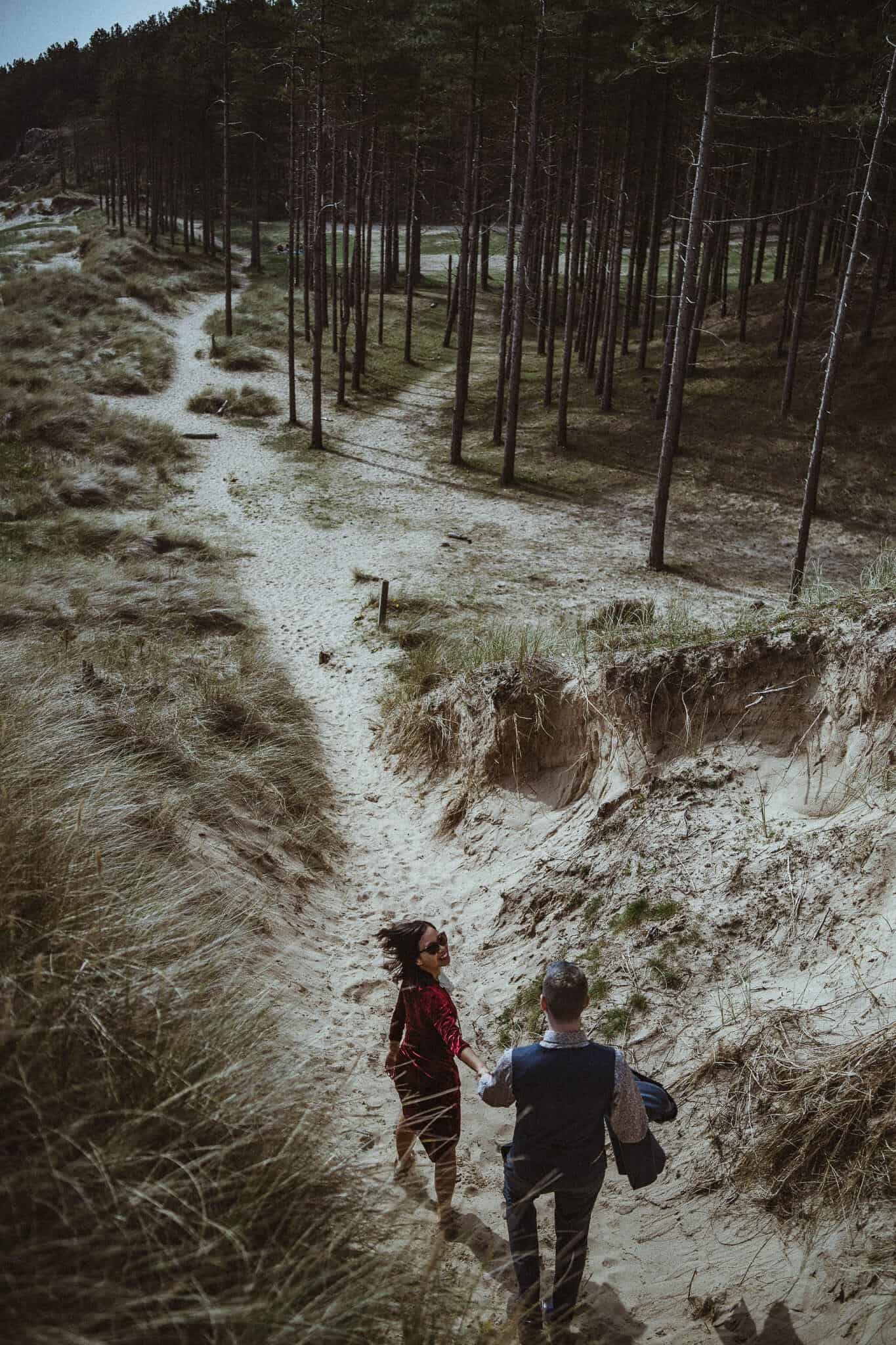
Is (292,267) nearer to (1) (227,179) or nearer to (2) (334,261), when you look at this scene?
(2) (334,261)

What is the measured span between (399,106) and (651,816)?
32.9m

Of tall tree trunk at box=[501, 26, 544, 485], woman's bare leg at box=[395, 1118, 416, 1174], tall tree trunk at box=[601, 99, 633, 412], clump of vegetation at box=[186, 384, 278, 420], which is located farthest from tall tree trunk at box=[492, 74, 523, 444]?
woman's bare leg at box=[395, 1118, 416, 1174]

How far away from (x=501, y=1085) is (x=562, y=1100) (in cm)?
25

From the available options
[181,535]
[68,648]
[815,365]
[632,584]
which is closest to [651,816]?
[68,648]

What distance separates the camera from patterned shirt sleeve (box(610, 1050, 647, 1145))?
3443mm

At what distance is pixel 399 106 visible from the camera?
103 feet

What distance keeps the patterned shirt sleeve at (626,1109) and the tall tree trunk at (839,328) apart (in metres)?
11.4

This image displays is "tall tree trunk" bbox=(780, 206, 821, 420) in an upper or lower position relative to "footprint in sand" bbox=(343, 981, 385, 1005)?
upper

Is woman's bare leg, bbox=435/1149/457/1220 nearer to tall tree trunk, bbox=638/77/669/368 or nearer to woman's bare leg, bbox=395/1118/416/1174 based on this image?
woman's bare leg, bbox=395/1118/416/1174

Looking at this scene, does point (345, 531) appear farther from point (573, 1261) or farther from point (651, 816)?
point (573, 1261)

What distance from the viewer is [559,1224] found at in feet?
11.8

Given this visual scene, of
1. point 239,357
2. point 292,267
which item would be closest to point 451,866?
point 292,267

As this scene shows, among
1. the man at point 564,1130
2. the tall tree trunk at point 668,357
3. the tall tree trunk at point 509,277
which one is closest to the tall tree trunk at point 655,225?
the tall tree trunk at point 668,357

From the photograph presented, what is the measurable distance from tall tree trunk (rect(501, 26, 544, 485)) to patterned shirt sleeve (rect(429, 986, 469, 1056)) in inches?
841
